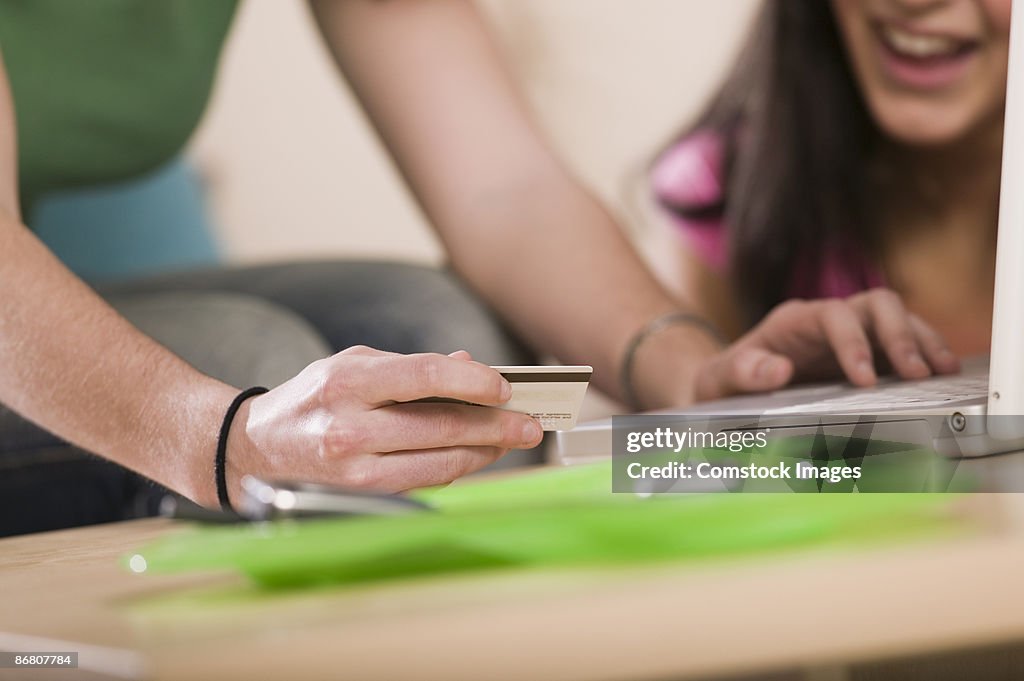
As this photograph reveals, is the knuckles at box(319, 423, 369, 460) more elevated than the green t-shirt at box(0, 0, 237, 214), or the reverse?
the green t-shirt at box(0, 0, 237, 214)

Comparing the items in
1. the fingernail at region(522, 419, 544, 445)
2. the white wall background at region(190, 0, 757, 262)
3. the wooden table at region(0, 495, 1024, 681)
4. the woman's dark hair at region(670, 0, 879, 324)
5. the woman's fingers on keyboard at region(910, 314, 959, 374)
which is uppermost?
the white wall background at region(190, 0, 757, 262)

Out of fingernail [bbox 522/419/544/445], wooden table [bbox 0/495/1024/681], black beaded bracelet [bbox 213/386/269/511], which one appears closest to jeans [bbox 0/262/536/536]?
black beaded bracelet [bbox 213/386/269/511]

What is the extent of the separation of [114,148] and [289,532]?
1.30 meters

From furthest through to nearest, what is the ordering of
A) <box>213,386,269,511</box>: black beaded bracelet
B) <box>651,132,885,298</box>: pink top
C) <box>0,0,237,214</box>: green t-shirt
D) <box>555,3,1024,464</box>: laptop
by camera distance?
<box>651,132,885,298</box>: pink top → <box>0,0,237,214</box>: green t-shirt → <box>213,386,269,511</box>: black beaded bracelet → <box>555,3,1024,464</box>: laptop

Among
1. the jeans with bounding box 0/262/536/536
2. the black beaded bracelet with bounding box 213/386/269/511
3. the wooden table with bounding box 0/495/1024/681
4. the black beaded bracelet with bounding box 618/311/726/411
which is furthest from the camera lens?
the black beaded bracelet with bounding box 618/311/726/411

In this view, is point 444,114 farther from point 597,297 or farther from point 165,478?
point 165,478

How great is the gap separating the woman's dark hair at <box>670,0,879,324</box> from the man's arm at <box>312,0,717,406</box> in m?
0.45

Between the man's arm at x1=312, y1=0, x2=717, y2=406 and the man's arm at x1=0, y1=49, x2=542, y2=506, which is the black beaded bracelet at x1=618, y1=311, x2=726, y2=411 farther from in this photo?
the man's arm at x1=0, y1=49, x2=542, y2=506

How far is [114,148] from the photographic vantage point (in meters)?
1.50

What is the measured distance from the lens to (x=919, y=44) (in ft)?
5.04

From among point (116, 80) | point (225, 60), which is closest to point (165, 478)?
point (116, 80)

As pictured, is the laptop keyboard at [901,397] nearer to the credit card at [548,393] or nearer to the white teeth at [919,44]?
the credit card at [548,393]

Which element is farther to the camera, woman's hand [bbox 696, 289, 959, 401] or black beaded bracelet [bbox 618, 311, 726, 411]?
black beaded bracelet [bbox 618, 311, 726, 411]

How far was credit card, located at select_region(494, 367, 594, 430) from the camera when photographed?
0.52 metres
